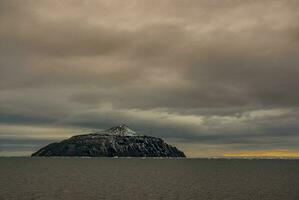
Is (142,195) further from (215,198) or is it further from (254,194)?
(254,194)

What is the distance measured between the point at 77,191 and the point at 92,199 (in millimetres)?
19503

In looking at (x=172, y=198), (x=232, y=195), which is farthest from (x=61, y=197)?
(x=232, y=195)

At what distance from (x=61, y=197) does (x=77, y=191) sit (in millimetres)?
16333

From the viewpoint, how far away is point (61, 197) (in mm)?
118000

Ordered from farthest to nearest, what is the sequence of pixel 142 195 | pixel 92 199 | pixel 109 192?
pixel 109 192 → pixel 142 195 → pixel 92 199

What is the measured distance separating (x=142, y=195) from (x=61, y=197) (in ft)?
79.7

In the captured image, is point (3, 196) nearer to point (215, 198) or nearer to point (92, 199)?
point (92, 199)

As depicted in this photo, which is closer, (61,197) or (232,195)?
(61,197)

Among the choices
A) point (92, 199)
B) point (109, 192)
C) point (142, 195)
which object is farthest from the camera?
point (109, 192)

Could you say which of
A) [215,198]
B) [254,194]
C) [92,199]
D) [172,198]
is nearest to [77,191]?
[92,199]

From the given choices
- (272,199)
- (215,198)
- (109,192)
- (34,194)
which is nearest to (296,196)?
(272,199)

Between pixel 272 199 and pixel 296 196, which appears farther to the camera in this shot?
pixel 296 196

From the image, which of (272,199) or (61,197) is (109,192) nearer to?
(61,197)

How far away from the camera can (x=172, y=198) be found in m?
119
